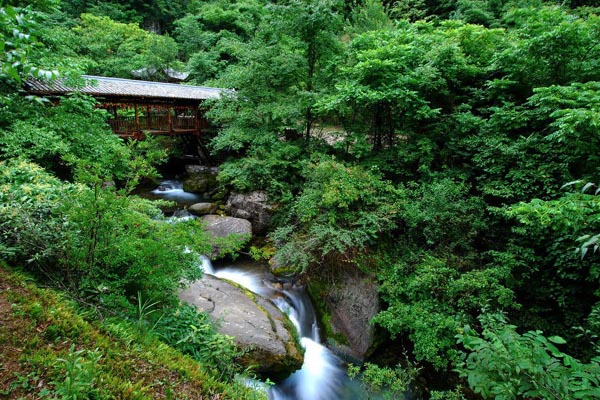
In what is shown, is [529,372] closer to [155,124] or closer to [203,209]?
[203,209]

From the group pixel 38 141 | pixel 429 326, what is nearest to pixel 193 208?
pixel 38 141

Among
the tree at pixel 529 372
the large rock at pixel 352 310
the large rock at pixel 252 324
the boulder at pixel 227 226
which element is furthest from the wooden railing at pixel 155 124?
the tree at pixel 529 372

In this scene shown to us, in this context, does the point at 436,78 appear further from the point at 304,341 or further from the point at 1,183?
the point at 1,183

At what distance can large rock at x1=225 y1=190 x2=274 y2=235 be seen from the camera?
910 cm

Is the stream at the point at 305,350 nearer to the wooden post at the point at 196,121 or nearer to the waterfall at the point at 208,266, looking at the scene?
the waterfall at the point at 208,266

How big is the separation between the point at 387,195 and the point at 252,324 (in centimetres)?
416

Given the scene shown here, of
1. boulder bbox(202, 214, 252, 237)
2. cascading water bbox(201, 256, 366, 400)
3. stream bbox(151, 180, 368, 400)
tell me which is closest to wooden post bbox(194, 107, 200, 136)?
boulder bbox(202, 214, 252, 237)

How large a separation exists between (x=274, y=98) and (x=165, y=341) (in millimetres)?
8053

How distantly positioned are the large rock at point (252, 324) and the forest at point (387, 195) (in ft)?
2.25

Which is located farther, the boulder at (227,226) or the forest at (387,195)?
the boulder at (227,226)

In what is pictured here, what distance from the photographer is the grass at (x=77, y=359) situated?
1.94 metres

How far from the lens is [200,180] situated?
13.3 meters

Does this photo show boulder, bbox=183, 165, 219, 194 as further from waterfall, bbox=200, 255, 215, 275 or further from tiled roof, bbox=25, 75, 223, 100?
waterfall, bbox=200, 255, 215, 275

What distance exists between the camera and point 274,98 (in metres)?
9.62
